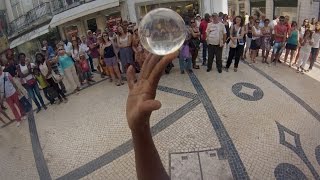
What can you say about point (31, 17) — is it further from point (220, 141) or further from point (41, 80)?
point (220, 141)

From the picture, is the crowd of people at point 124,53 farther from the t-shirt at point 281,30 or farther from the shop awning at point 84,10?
the shop awning at point 84,10

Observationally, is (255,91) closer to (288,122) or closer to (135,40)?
(288,122)

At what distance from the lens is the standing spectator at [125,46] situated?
775 centimetres

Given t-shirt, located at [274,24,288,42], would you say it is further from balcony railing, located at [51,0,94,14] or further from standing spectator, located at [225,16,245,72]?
balcony railing, located at [51,0,94,14]

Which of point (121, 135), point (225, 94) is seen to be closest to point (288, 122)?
point (225, 94)

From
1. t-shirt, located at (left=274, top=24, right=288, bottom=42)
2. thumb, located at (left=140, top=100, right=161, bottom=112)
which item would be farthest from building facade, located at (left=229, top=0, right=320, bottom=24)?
thumb, located at (left=140, top=100, right=161, bottom=112)

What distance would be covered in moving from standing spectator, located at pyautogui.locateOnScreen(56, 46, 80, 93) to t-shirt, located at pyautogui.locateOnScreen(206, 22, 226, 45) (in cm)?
417

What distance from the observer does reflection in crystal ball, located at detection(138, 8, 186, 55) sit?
6.79ft

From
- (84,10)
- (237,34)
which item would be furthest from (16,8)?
(237,34)

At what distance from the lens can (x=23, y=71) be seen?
7410 mm

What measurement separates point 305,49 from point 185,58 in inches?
148

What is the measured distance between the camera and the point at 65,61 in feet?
26.1

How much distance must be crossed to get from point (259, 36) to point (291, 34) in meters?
0.96

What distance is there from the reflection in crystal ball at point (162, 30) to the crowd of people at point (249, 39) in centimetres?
589
